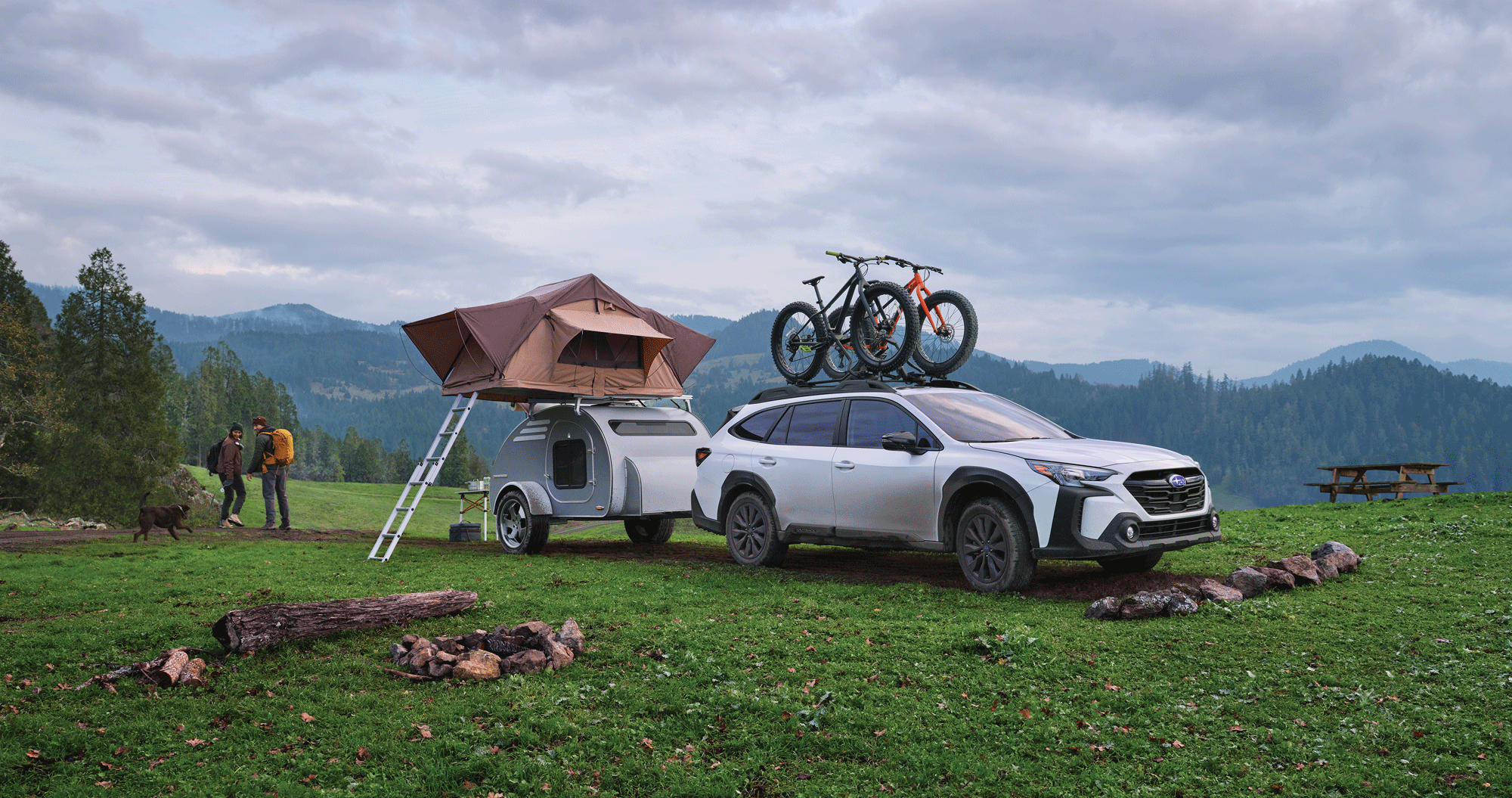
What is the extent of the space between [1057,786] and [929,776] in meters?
0.64

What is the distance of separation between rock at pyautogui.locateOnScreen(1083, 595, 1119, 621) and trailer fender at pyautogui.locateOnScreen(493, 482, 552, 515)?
28.8 ft

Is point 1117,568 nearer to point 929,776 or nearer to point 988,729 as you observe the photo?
point 988,729

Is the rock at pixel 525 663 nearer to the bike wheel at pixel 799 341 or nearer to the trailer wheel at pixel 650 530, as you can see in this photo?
the bike wheel at pixel 799 341

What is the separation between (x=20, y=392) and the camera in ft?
134

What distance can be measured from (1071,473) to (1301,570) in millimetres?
2444

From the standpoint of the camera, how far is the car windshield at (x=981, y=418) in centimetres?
945

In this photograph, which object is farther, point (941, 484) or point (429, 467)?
point (429, 467)

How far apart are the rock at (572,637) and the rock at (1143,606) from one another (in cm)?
439

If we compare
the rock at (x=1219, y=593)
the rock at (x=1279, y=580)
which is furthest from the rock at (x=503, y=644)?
the rock at (x=1279, y=580)

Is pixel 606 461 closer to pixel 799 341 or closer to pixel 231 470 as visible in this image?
pixel 799 341

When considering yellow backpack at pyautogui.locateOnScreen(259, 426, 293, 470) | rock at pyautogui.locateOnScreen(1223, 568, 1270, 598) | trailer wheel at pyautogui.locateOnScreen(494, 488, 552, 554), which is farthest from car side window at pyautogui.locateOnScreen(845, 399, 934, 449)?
yellow backpack at pyautogui.locateOnScreen(259, 426, 293, 470)

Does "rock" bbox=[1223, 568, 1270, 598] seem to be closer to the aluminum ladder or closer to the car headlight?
the car headlight

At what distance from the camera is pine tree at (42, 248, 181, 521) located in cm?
4738

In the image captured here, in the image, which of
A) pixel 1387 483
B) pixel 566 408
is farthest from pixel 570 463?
pixel 1387 483
